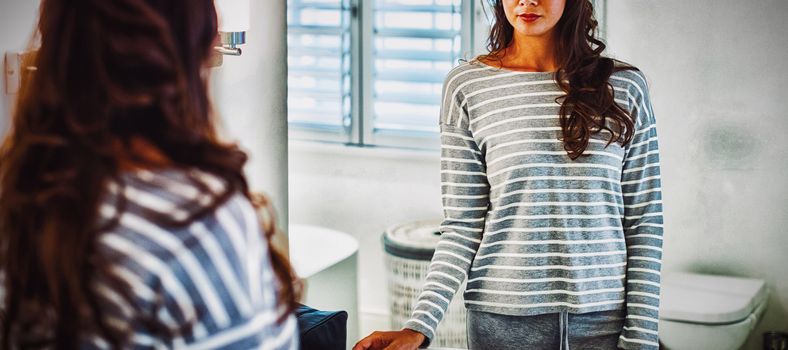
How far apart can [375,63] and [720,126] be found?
1.18 m

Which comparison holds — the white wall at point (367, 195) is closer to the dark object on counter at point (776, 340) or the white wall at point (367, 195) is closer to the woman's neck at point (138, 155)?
the dark object on counter at point (776, 340)

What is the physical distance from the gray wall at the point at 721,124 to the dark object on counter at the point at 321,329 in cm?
155

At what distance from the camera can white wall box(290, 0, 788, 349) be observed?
103 inches

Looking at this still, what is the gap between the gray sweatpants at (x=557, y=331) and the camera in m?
1.41

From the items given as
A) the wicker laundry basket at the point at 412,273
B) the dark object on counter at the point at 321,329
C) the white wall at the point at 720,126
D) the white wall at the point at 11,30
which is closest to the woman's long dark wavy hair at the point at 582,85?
the dark object on counter at the point at 321,329

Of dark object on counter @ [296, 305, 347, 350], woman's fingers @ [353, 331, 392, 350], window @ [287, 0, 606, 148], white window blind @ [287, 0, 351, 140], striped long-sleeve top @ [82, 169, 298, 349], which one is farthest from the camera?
white window blind @ [287, 0, 351, 140]

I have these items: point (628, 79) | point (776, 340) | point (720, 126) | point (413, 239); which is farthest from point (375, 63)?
point (628, 79)

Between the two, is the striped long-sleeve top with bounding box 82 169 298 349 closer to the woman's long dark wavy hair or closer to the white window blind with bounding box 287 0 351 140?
the woman's long dark wavy hair

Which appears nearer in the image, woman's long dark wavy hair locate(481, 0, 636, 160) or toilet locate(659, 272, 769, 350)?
woman's long dark wavy hair locate(481, 0, 636, 160)

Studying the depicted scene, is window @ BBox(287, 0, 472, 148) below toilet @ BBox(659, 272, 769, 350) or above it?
above

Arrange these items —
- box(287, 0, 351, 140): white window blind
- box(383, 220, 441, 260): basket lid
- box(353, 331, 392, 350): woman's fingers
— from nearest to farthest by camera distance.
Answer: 1. box(353, 331, 392, 350): woman's fingers
2. box(383, 220, 441, 260): basket lid
3. box(287, 0, 351, 140): white window blind

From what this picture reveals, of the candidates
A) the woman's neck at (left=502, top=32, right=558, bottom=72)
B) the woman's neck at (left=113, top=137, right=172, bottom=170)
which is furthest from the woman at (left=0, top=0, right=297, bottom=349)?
the woman's neck at (left=502, top=32, right=558, bottom=72)

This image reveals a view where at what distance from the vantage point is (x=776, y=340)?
2.66 metres

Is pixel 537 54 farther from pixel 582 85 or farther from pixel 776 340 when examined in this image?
pixel 776 340
